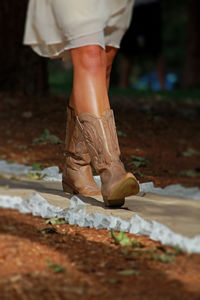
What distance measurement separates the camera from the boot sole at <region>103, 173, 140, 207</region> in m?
2.40

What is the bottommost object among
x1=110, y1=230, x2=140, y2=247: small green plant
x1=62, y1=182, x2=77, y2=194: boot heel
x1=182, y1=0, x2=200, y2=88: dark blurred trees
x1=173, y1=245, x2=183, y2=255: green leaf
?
x1=182, y1=0, x2=200, y2=88: dark blurred trees

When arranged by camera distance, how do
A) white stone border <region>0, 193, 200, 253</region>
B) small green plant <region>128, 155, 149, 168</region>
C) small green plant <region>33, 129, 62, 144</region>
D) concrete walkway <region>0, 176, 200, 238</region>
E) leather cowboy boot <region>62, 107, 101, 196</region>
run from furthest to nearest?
1. small green plant <region>33, 129, 62, 144</region>
2. small green plant <region>128, 155, 149, 168</region>
3. leather cowboy boot <region>62, 107, 101, 196</region>
4. concrete walkway <region>0, 176, 200, 238</region>
5. white stone border <region>0, 193, 200, 253</region>

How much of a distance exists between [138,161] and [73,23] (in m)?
1.59

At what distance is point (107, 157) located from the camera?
2.52m

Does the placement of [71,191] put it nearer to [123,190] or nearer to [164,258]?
[123,190]

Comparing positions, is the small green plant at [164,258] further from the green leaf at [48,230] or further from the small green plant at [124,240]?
the green leaf at [48,230]

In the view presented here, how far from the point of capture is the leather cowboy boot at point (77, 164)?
2861 mm

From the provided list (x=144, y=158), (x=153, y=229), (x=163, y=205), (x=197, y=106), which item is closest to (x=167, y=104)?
(x=197, y=106)

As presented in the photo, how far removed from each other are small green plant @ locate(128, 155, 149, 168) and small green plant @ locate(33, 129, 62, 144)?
772 mm

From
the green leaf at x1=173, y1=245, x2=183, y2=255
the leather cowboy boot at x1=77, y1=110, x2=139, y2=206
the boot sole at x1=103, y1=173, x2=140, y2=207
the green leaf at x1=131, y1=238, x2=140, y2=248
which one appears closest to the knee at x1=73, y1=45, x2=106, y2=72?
the leather cowboy boot at x1=77, y1=110, x2=139, y2=206

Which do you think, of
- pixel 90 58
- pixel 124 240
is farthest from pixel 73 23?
pixel 124 240

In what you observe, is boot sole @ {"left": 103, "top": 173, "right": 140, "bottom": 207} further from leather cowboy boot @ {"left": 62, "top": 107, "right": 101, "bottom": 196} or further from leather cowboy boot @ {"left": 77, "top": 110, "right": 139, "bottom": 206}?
leather cowboy boot @ {"left": 62, "top": 107, "right": 101, "bottom": 196}

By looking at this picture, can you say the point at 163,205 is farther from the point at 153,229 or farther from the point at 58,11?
the point at 58,11

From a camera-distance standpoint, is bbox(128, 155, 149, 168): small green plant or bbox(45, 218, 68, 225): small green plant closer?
bbox(45, 218, 68, 225): small green plant
